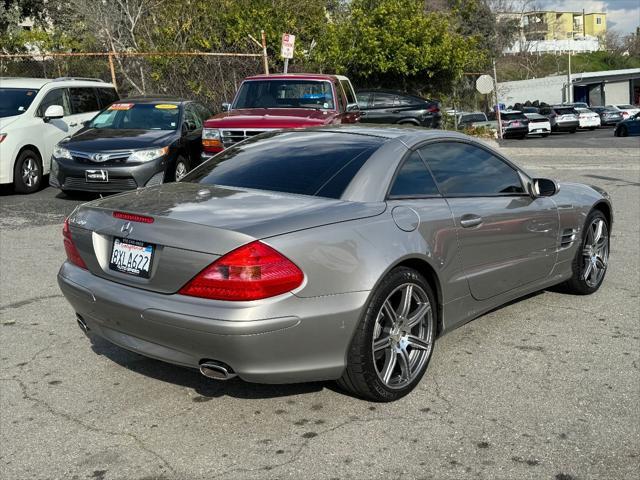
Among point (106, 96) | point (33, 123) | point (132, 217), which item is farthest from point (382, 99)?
point (132, 217)

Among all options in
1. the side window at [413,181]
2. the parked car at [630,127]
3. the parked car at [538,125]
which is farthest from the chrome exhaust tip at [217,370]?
the parked car at [538,125]

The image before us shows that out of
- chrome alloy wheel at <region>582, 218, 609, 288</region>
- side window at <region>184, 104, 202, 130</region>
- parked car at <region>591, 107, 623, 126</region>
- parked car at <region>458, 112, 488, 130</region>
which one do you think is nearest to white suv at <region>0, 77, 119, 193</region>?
side window at <region>184, 104, 202, 130</region>

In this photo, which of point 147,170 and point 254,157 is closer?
point 254,157

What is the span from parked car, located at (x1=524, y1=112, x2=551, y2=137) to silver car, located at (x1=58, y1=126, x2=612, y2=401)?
34.8 metres

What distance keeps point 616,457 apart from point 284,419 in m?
1.60

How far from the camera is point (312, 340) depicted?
11.9 ft

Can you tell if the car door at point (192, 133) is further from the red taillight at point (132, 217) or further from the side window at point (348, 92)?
the red taillight at point (132, 217)

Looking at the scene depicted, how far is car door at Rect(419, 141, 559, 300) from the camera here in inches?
183

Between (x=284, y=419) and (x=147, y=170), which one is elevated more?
(x=147, y=170)

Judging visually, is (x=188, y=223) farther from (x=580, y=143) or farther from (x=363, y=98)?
(x=580, y=143)

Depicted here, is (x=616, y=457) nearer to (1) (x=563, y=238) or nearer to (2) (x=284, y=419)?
(2) (x=284, y=419)

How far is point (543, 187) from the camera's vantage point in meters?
5.44

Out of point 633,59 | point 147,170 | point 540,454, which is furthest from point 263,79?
point 633,59

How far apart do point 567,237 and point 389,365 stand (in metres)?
2.36
